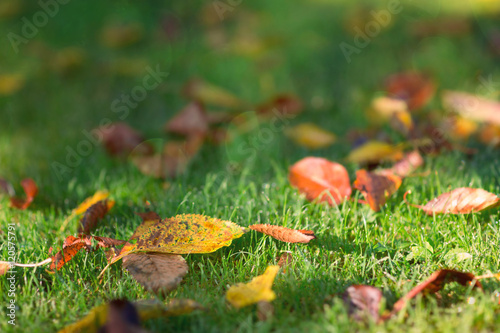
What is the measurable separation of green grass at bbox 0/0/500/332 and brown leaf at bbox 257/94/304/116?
2.7 inches

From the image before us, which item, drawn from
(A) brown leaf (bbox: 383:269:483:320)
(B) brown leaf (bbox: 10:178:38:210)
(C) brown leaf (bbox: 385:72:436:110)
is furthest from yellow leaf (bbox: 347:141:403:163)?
(B) brown leaf (bbox: 10:178:38:210)

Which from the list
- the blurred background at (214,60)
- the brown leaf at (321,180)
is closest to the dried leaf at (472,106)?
the blurred background at (214,60)

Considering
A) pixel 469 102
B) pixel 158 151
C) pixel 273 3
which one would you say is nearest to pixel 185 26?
pixel 273 3

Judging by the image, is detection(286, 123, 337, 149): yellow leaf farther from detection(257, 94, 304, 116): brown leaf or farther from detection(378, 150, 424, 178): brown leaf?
detection(378, 150, 424, 178): brown leaf

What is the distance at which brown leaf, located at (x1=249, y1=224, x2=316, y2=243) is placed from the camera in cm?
150

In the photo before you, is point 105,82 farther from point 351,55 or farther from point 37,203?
point 351,55

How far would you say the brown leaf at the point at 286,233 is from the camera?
4.91ft

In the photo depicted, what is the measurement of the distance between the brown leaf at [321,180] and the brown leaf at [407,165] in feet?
0.86
